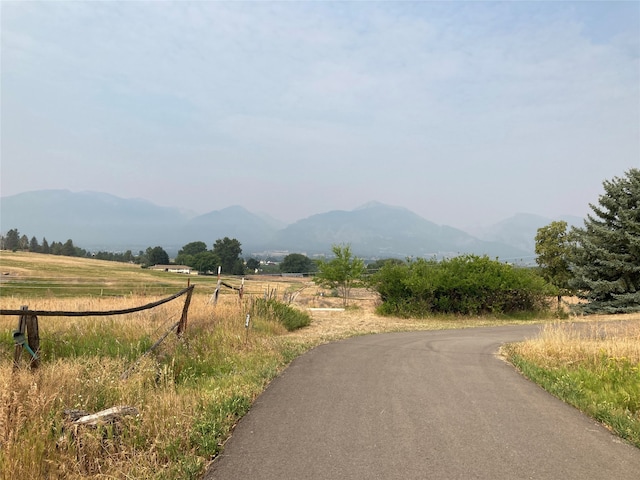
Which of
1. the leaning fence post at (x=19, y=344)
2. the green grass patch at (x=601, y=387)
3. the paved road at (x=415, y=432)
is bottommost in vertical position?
the paved road at (x=415, y=432)

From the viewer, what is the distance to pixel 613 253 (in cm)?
2669

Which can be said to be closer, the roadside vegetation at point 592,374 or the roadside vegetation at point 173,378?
the roadside vegetation at point 173,378

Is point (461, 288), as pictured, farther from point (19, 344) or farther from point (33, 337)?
point (19, 344)

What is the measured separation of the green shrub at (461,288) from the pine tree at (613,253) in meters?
4.32

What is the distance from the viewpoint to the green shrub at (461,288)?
950 inches

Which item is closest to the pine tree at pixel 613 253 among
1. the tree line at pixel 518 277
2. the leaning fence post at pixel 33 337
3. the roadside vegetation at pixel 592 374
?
the tree line at pixel 518 277

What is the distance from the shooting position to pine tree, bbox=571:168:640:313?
26188mm

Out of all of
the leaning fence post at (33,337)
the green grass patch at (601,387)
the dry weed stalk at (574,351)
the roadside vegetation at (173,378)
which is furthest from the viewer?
the dry weed stalk at (574,351)

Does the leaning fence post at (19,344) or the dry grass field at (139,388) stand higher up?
the leaning fence post at (19,344)

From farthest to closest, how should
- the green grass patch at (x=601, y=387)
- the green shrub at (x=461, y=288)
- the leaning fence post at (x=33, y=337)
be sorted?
the green shrub at (x=461, y=288) < the green grass patch at (x=601, y=387) < the leaning fence post at (x=33, y=337)

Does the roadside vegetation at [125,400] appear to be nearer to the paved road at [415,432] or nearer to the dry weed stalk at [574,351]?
the paved road at [415,432]

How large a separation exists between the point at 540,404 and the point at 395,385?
232 centimetres

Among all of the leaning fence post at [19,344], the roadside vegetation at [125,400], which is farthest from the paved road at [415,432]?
the leaning fence post at [19,344]

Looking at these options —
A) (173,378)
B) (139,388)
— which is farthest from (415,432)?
(139,388)
